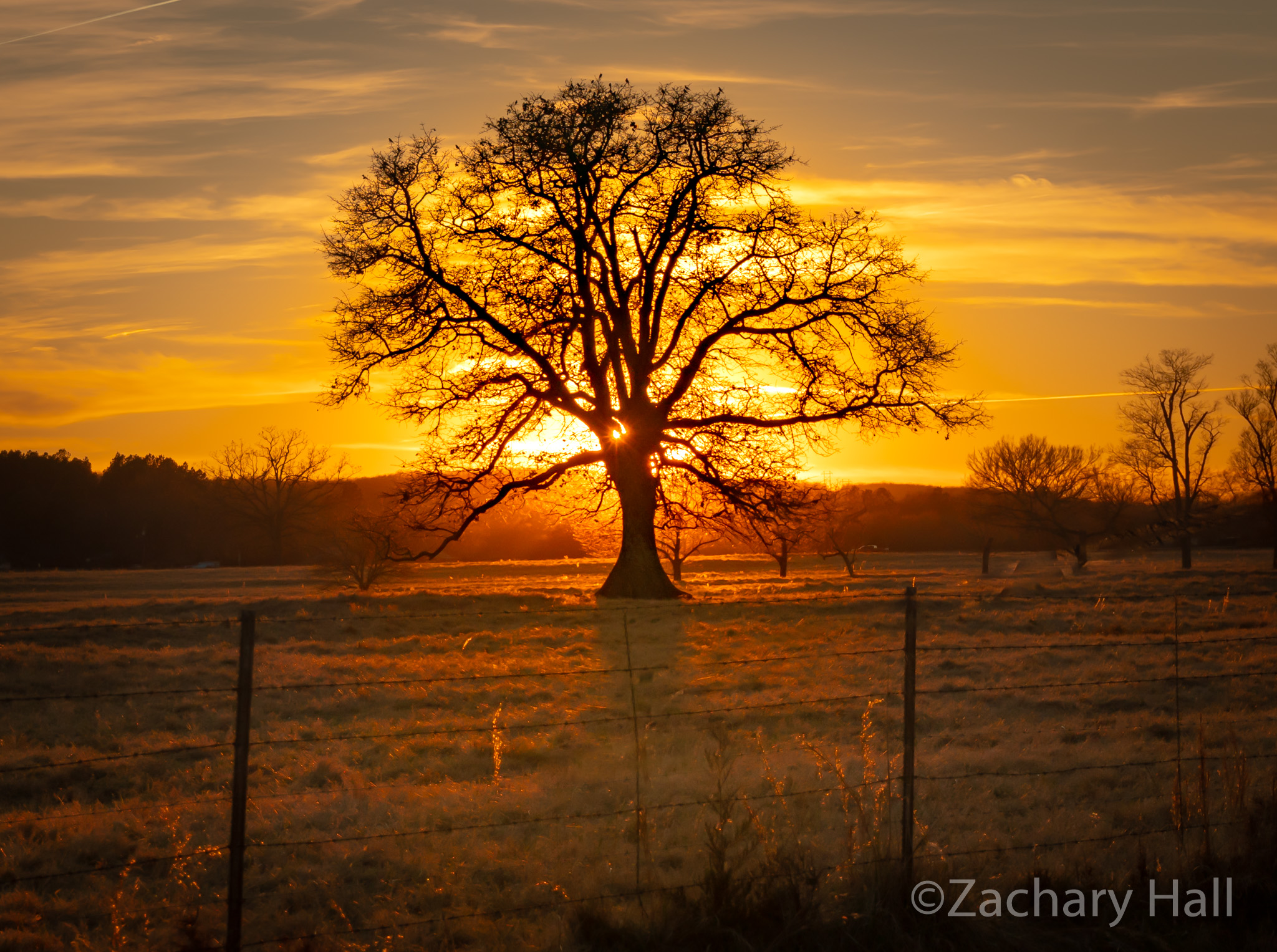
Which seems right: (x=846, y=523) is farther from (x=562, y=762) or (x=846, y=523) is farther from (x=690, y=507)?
(x=562, y=762)

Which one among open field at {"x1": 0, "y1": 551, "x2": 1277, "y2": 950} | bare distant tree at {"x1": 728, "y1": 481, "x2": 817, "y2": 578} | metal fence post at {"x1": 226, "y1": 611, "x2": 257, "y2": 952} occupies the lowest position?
open field at {"x1": 0, "y1": 551, "x2": 1277, "y2": 950}

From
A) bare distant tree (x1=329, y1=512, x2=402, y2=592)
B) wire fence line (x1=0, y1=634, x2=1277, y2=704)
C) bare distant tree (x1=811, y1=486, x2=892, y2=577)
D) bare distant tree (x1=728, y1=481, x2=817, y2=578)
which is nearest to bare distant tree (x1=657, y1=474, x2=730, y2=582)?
bare distant tree (x1=728, y1=481, x2=817, y2=578)

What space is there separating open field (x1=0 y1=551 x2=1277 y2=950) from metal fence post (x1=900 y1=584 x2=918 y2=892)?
0.39 ft

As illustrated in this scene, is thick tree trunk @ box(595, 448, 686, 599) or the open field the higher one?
thick tree trunk @ box(595, 448, 686, 599)

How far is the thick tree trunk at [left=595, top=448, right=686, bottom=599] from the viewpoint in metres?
23.0

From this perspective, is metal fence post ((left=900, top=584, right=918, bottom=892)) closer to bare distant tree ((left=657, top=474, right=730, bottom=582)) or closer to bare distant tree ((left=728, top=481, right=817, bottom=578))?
bare distant tree ((left=728, top=481, right=817, bottom=578))

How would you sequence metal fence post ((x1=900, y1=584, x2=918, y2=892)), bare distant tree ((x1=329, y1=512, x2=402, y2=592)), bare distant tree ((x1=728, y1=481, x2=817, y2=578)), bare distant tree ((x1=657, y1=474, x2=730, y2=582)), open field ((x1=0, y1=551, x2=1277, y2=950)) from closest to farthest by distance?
metal fence post ((x1=900, y1=584, x2=918, y2=892)), open field ((x1=0, y1=551, x2=1277, y2=950)), bare distant tree ((x1=728, y1=481, x2=817, y2=578)), bare distant tree ((x1=657, y1=474, x2=730, y2=582)), bare distant tree ((x1=329, y1=512, x2=402, y2=592))

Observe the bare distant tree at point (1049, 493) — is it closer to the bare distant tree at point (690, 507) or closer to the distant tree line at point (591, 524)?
the distant tree line at point (591, 524)

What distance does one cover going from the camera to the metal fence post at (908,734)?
5.50 metres

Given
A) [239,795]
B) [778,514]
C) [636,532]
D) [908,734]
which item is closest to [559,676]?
[908,734]

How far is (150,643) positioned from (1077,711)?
14.9 meters

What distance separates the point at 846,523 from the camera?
50.5m

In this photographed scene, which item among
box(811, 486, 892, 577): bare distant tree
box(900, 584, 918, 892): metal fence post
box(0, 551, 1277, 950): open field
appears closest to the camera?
box(900, 584, 918, 892): metal fence post

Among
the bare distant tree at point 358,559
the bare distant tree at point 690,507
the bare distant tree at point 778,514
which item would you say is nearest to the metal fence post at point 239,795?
the bare distant tree at point 778,514
